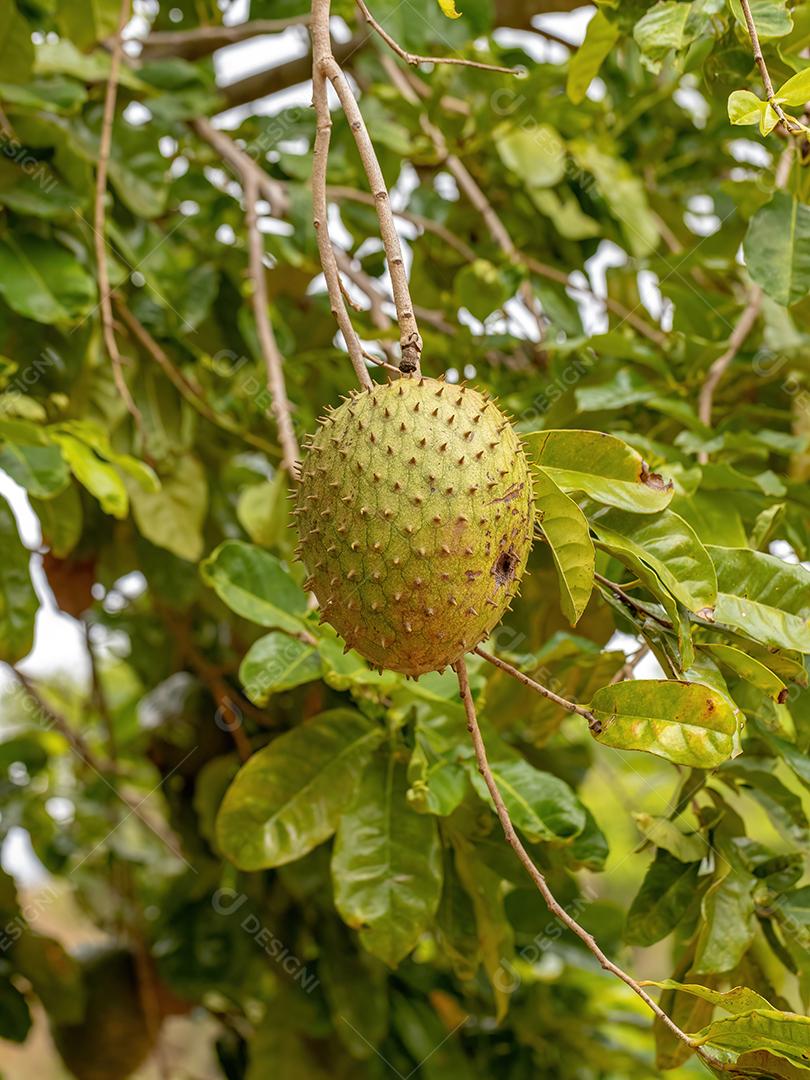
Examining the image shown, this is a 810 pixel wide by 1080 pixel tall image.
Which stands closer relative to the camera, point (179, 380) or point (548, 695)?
point (548, 695)

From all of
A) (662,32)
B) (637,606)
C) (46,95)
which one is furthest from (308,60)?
(637,606)

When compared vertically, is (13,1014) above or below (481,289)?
below

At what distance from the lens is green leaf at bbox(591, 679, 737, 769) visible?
3.12ft

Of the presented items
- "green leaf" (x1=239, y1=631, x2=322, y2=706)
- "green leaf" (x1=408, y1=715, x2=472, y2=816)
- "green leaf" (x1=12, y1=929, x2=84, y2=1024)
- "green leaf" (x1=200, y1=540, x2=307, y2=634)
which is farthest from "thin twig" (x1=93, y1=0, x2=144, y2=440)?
"green leaf" (x1=12, y1=929, x2=84, y2=1024)

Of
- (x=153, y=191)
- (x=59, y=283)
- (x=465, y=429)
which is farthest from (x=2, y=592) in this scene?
(x=465, y=429)

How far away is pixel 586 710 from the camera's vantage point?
3.18 ft

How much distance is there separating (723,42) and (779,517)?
1.67ft

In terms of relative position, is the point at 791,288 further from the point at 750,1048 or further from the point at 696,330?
the point at 750,1048

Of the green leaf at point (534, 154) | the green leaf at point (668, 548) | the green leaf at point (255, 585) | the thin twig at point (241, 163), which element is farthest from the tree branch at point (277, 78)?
the green leaf at point (668, 548)

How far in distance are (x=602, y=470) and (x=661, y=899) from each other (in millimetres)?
479

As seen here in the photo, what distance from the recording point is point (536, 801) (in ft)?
4.07

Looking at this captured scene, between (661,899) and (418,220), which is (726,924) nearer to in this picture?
(661,899)

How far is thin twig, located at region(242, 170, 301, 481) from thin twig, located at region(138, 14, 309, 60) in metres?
0.43

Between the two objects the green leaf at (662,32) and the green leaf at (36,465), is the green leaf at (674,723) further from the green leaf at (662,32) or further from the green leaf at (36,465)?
the green leaf at (36,465)
